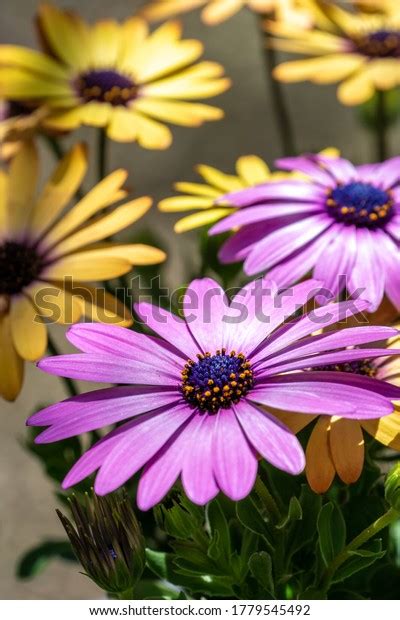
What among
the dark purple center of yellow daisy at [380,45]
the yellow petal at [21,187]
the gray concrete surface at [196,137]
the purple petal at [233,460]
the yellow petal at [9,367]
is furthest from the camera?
the gray concrete surface at [196,137]

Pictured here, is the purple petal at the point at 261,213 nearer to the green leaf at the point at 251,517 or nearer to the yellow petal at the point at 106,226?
the yellow petal at the point at 106,226

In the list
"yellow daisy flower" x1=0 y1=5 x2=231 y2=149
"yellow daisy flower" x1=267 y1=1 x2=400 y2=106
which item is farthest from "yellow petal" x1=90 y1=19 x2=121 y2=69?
"yellow daisy flower" x1=267 y1=1 x2=400 y2=106

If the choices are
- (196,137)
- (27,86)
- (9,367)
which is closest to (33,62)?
(27,86)

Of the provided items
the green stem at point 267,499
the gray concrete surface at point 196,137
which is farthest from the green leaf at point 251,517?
the gray concrete surface at point 196,137

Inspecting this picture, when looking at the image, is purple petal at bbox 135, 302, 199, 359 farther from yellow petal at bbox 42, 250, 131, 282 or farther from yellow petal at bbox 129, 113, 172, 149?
yellow petal at bbox 129, 113, 172, 149
